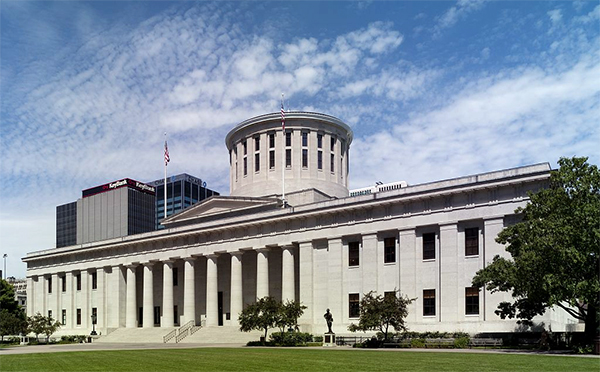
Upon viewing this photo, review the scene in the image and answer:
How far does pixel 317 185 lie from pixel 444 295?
97.3 ft

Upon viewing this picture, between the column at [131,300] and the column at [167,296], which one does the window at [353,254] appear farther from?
the column at [131,300]

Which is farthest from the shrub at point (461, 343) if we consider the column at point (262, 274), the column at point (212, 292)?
the column at point (212, 292)

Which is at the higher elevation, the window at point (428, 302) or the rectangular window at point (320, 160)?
the rectangular window at point (320, 160)

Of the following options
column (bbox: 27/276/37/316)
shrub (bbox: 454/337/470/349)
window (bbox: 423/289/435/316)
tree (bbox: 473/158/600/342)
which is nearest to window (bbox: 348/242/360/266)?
window (bbox: 423/289/435/316)

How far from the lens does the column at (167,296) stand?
250ft

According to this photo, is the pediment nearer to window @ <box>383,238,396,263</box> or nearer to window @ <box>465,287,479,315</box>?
window @ <box>383,238,396,263</box>

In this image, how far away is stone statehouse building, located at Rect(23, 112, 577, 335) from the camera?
177 feet

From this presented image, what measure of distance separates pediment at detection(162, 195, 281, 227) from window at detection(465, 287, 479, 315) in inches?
1002

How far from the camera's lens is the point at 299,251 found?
66.2m

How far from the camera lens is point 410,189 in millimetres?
57719

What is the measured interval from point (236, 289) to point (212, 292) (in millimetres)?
4216

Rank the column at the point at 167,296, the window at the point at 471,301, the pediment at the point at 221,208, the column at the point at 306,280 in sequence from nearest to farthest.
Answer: the window at the point at 471,301, the column at the point at 306,280, the pediment at the point at 221,208, the column at the point at 167,296

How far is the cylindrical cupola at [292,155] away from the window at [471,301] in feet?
97.9

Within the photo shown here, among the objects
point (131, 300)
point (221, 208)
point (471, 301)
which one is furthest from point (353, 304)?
point (131, 300)
